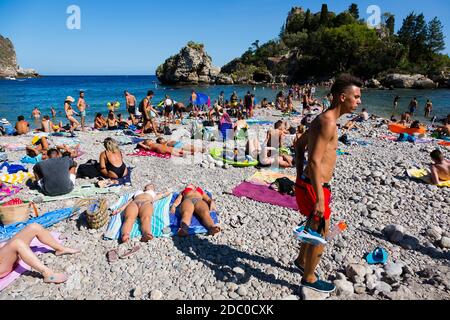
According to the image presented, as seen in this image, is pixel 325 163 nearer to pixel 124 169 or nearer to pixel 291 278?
pixel 291 278

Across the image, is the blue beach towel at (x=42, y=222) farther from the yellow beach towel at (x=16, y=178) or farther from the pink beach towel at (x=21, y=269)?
the yellow beach towel at (x=16, y=178)

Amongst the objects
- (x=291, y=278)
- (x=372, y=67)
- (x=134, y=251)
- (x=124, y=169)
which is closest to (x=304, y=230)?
(x=291, y=278)

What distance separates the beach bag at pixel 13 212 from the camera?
4.39 metres

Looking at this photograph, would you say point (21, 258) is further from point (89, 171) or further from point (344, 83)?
point (344, 83)

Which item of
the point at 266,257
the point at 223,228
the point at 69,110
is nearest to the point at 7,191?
the point at 223,228

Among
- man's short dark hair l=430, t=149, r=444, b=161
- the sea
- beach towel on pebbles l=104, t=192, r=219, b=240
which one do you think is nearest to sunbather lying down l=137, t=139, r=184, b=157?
beach towel on pebbles l=104, t=192, r=219, b=240

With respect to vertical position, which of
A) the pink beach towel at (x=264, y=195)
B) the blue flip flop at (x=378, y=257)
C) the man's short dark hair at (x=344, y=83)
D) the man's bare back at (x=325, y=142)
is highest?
the man's short dark hair at (x=344, y=83)

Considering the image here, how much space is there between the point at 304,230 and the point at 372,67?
61.4 m

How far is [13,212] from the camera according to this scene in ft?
14.6

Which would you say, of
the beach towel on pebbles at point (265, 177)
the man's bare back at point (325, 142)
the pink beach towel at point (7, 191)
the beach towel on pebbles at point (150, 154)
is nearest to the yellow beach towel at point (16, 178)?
the pink beach towel at point (7, 191)

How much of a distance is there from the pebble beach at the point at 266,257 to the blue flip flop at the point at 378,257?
0.27 ft

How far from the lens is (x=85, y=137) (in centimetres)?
1192

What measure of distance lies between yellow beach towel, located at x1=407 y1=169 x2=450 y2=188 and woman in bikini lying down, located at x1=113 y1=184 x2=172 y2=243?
6020mm

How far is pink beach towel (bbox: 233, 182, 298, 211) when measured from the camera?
17.5 ft
